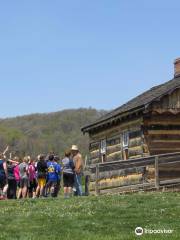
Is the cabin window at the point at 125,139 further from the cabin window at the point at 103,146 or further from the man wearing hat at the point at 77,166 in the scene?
the man wearing hat at the point at 77,166

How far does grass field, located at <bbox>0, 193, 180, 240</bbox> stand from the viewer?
14.0 m

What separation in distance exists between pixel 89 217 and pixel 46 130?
140 meters

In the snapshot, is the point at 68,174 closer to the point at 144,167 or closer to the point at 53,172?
the point at 53,172

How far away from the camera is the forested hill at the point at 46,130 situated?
5314 inches

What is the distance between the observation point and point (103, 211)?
17.0 meters

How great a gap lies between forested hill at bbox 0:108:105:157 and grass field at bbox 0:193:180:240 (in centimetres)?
10204

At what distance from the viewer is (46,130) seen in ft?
513

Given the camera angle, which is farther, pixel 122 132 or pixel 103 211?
pixel 122 132

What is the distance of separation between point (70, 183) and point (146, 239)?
453 inches

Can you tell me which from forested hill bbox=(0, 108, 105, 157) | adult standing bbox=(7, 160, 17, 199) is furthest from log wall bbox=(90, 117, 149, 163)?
forested hill bbox=(0, 108, 105, 157)

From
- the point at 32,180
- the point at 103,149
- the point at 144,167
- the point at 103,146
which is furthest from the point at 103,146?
the point at 32,180

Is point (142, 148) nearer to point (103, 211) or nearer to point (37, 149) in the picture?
point (103, 211)

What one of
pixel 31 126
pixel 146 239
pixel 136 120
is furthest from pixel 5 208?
pixel 31 126

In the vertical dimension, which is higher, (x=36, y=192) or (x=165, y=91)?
(x=165, y=91)
